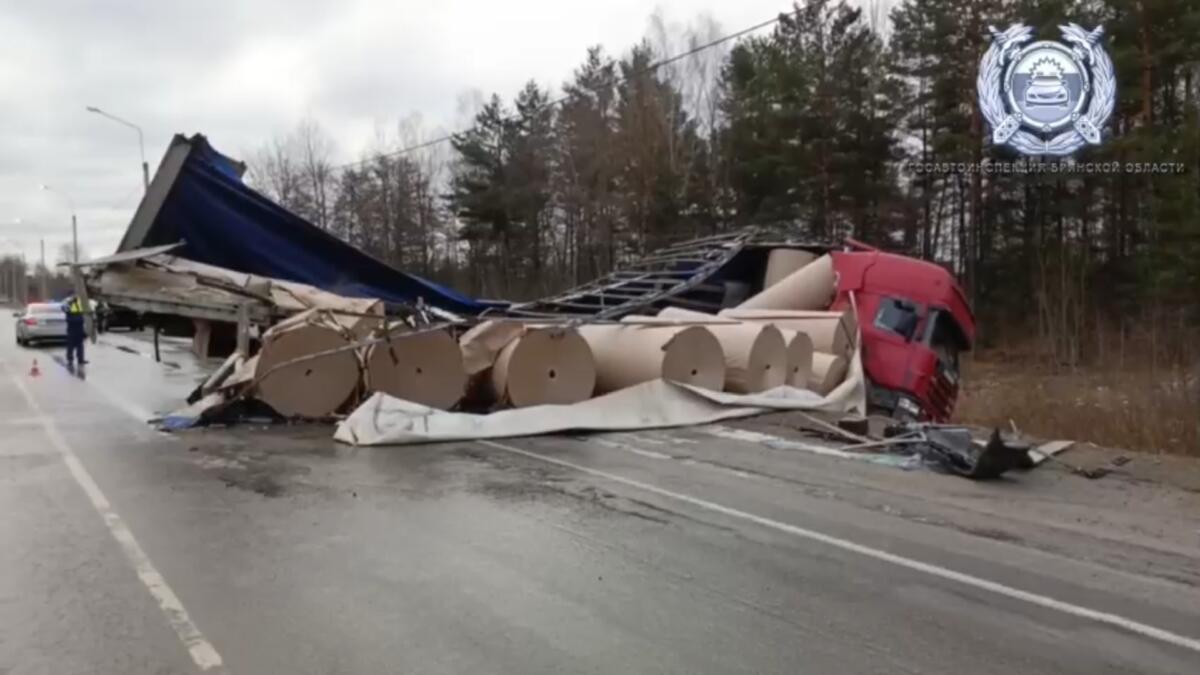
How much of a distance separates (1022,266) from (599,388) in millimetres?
29027

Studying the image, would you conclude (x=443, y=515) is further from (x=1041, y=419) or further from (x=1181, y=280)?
(x=1181, y=280)

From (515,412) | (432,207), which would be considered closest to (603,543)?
(515,412)

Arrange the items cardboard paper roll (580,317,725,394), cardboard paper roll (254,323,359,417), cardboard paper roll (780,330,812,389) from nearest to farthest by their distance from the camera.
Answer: cardboard paper roll (254,323,359,417) → cardboard paper roll (580,317,725,394) → cardboard paper roll (780,330,812,389)

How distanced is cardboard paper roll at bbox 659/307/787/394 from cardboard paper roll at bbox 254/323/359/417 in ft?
16.8

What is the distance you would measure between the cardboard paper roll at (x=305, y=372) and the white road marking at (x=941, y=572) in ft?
15.9

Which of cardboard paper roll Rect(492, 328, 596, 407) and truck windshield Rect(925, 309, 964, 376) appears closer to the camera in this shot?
cardboard paper roll Rect(492, 328, 596, 407)

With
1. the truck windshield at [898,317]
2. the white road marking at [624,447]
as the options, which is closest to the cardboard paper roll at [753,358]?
the truck windshield at [898,317]

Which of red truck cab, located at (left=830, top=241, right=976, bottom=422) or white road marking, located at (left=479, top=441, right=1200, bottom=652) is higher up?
red truck cab, located at (left=830, top=241, right=976, bottom=422)

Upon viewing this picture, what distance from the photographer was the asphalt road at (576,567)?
4551mm

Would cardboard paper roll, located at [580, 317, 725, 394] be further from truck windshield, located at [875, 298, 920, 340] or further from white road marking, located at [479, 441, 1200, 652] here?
white road marking, located at [479, 441, 1200, 652]

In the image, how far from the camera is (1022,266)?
3766 cm

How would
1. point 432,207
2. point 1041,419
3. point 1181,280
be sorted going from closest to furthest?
1. point 1041,419
2. point 1181,280
3. point 432,207

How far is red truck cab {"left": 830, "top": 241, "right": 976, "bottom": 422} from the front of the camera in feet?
49.0

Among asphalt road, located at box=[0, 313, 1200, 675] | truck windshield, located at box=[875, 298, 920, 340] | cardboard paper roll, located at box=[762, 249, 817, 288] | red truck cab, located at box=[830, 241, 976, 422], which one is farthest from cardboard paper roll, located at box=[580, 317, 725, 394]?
cardboard paper roll, located at box=[762, 249, 817, 288]
